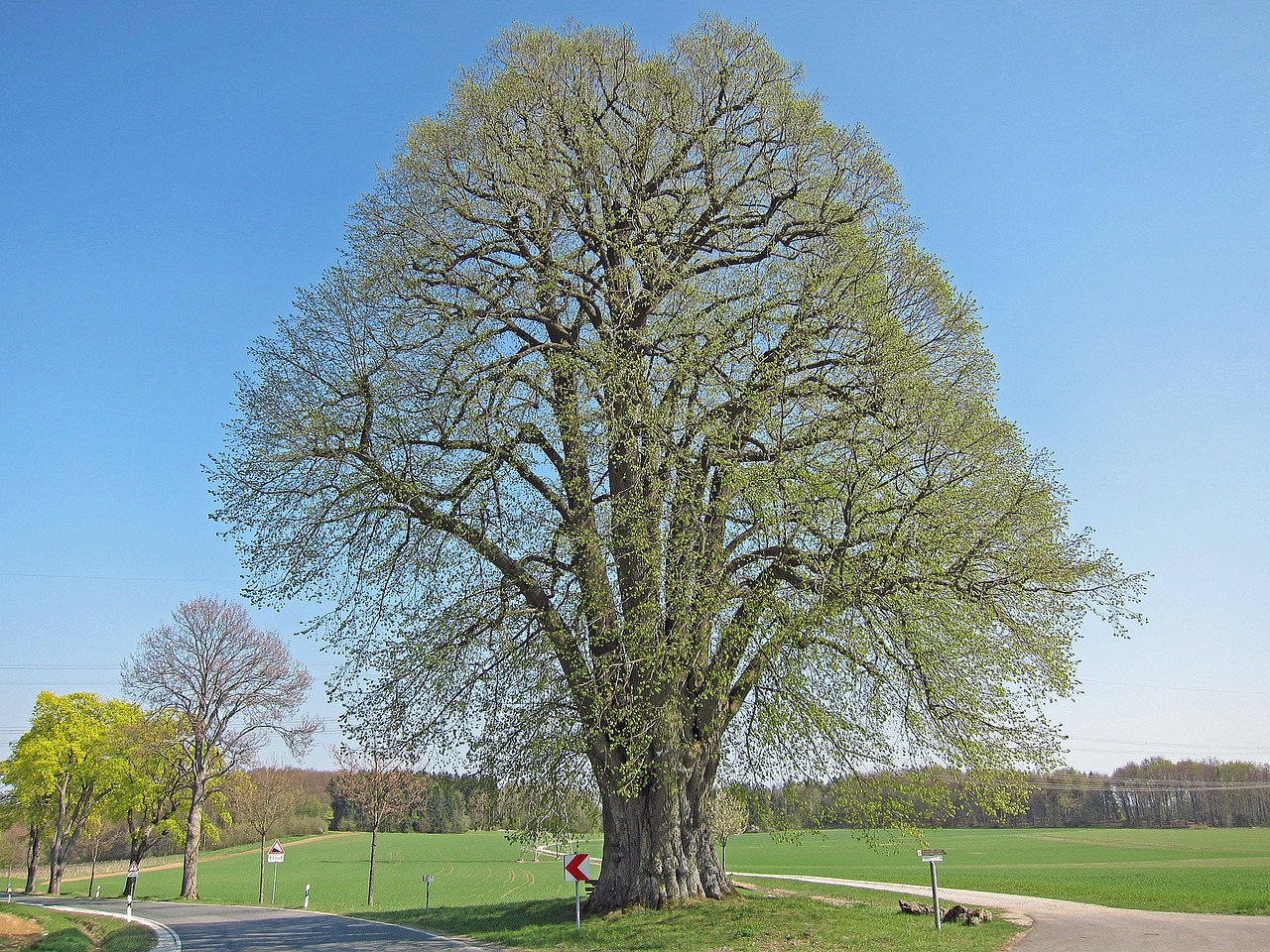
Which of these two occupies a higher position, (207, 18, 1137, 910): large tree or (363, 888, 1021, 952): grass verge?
(207, 18, 1137, 910): large tree

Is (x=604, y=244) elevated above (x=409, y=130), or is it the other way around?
(x=409, y=130)

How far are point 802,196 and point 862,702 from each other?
1018 centimetres

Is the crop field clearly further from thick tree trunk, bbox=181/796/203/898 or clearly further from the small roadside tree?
the small roadside tree

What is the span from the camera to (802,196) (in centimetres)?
1702

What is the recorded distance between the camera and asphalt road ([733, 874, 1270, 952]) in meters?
12.7

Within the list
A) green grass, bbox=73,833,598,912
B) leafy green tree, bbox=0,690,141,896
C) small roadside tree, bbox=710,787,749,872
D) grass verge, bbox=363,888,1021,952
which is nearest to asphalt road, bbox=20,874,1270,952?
grass verge, bbox=363,888,1021,952

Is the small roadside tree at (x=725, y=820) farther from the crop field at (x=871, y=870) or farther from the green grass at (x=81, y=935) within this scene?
the green grass at (x=81, y=935)

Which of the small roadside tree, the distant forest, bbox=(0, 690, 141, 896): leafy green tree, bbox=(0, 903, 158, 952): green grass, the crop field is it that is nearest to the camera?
bbox=(0, 903, 158, 952): green grass

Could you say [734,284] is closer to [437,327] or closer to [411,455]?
[437,327]

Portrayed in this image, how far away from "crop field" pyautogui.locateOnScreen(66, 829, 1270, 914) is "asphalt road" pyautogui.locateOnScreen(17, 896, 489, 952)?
3.39 m

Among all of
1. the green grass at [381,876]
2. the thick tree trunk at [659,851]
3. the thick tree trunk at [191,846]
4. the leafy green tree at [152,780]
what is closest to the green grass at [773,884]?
the green grass at [381,876]

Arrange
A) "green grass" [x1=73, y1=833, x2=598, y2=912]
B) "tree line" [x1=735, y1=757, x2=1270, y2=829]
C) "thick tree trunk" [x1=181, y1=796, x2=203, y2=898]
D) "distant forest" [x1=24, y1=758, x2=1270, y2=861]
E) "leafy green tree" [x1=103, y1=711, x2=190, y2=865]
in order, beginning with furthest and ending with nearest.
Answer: "tree line" [x1=735, y1=757, x2=1270, y2=829] → "distant forest" [x1=24, y1=758, x2=1270, y2=861] → "leafy green tree" [x1=103, y1=711, x2=190, y2=865] → "thick tree trunk" [x1=181, y1=796, x2=203, y2=898] → "green grass" [x1=73, y1=833, x2=598, y2=912]

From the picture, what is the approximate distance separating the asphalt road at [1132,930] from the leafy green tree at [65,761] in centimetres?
4722

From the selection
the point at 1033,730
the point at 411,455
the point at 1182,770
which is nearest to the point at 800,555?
the point at 1033,730
